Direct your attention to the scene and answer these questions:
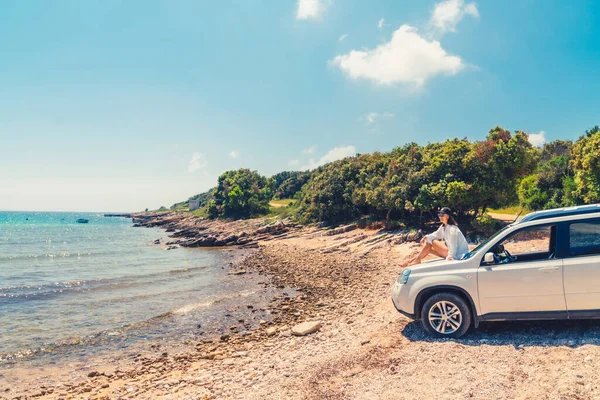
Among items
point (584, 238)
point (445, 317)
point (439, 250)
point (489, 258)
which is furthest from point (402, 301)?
point (584, 238)

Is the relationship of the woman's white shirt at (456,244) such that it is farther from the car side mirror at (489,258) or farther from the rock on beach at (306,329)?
the rock on beach at (306,329)

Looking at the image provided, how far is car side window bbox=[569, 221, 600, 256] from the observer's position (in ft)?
20.4

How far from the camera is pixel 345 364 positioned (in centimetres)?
702

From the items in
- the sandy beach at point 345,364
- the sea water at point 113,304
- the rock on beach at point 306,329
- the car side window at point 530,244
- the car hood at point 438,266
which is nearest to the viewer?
the sandy beach at point 345,364

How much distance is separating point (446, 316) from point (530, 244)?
2078mm

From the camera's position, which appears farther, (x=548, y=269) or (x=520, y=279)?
(x=520, y=279)

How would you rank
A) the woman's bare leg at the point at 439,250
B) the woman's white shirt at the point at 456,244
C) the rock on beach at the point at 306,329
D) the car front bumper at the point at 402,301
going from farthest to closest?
the rock on beach at the point at 306,329 < the woman's bare leg at the point at 439,250 < the woman's white shirt at the point at 456,244 < the car front bumper at the point at 402,301

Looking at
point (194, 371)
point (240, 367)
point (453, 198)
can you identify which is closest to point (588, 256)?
point (240, 367)

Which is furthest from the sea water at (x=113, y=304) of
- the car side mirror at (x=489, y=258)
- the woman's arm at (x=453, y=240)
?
the car side mirror at (x=489, y=258)

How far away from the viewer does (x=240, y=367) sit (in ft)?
28.7

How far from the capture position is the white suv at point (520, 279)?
6230 mm

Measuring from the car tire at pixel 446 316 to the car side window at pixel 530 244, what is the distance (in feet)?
4.27

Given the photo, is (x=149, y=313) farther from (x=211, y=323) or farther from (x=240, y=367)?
(x=240, y=367)

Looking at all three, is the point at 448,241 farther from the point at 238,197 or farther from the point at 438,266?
the point at 238,197
